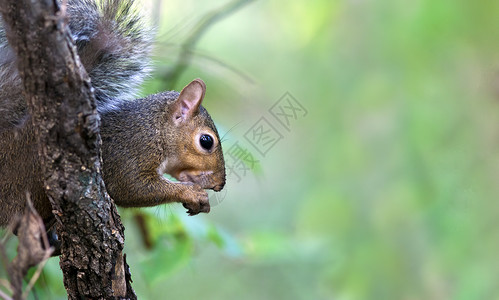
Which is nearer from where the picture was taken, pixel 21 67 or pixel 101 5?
pixel 21 67

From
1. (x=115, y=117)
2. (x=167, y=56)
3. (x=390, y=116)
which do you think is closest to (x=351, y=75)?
(x=390, y=116)

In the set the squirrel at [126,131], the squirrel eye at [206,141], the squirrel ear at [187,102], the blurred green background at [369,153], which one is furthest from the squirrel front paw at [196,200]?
the blurred green background at [369,153]

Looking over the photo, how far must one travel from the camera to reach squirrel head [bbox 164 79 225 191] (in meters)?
2.52

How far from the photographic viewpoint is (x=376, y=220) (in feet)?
16.4

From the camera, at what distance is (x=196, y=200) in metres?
2.41

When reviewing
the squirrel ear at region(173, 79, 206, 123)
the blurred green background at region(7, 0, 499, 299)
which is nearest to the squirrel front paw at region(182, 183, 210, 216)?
the squirrel ear at region(173, 79, 206, 123)

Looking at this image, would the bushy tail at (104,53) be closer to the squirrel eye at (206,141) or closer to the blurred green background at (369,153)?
the squirrel eye at (206,141)

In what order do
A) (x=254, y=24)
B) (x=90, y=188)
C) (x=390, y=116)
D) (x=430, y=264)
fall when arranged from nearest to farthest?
(x=90, y=188)
(x=430, y=264)
(x=390, y=116)
(x=254, y=24)

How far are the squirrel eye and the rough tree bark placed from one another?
756 millimetres

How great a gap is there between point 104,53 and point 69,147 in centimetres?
78

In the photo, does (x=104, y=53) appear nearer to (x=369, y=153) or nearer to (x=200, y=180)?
(x=200, y=180)

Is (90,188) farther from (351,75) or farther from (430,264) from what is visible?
(351,75)

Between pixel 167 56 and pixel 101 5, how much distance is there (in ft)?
2.46

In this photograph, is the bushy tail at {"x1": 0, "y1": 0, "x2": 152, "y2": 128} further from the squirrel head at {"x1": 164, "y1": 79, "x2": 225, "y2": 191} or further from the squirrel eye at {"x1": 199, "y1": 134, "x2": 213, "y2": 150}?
the squirrel eye at {"x1": 199, "y1": 134, "x2": 213, "y2": 150}
